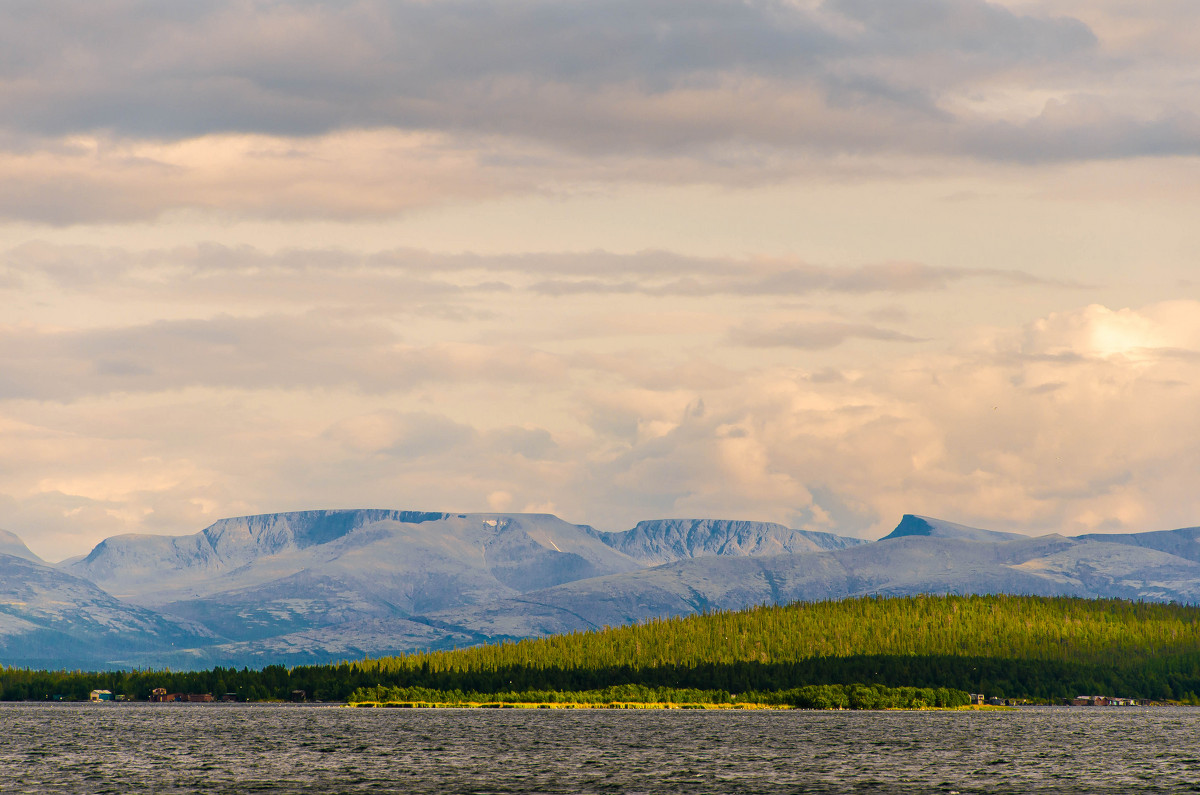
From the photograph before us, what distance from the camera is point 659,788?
610ft

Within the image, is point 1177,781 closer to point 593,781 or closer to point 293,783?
point 593,781

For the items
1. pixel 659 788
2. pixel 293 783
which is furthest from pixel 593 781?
pixel 293 783

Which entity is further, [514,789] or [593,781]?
[593,781]

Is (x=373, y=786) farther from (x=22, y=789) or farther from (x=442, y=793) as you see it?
(x=22, y=789)

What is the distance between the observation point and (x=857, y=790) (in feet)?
608

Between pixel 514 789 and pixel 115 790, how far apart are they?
163 ft

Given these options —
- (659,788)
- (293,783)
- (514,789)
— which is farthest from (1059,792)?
(293,783)

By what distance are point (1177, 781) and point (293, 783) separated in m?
120

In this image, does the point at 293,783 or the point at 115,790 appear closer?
the point at 115,790

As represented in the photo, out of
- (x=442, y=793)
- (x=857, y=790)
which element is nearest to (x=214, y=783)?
(x=442, y=793)

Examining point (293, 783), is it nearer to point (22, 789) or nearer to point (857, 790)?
point (22, 789)

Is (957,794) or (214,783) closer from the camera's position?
(957,794)

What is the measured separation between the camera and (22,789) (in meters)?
180

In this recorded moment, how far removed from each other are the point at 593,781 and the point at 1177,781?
80.2 m
